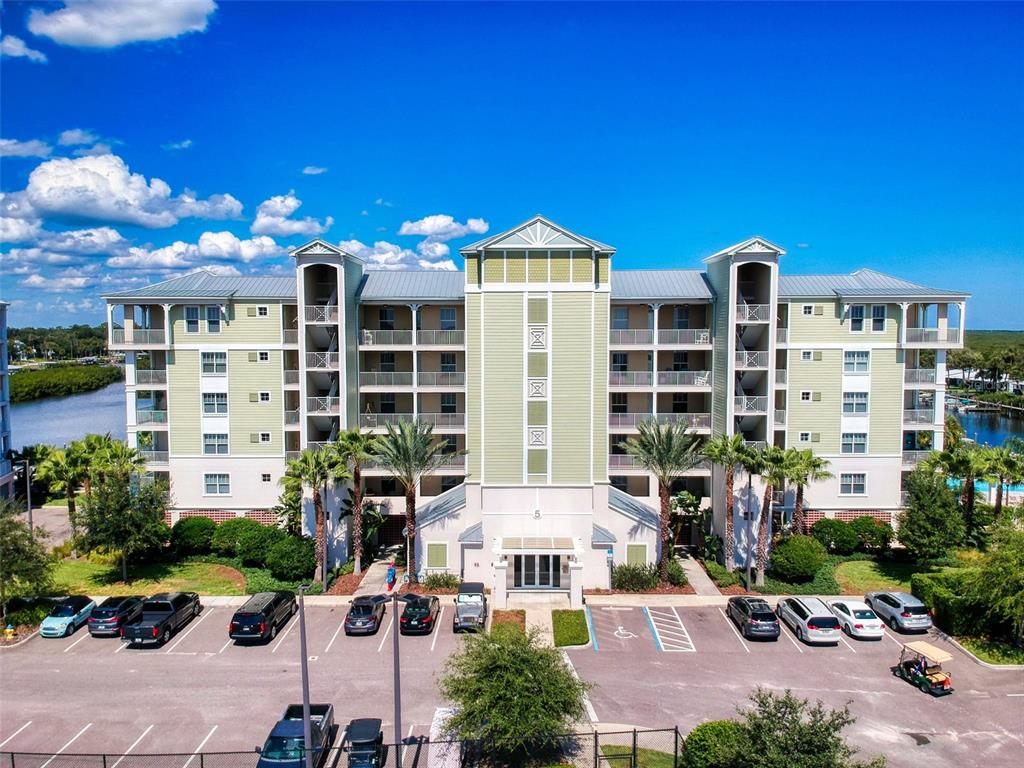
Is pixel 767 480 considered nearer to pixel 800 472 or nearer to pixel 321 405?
pixel 800 472

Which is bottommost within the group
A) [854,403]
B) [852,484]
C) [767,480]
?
[852,484]

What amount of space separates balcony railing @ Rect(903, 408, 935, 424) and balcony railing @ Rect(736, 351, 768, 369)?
903 centimetres

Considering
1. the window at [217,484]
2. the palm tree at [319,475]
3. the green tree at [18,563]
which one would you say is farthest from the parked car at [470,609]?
the green tree at [18,563]

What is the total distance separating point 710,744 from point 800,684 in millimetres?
8307

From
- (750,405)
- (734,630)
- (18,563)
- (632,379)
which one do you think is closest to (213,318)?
(18,563)

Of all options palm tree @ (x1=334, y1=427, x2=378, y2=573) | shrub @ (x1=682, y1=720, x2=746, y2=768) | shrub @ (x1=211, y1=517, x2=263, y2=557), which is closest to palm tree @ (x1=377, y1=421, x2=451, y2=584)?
palm tree @ (x1=334, y1=427, x2=378, y2=573)

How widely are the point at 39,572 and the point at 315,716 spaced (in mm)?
16127

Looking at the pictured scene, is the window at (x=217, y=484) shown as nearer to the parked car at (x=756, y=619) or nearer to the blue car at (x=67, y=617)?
the blue car at (x=67, y=617)

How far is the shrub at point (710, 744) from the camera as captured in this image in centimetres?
1673

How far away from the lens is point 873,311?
37344 millimetres

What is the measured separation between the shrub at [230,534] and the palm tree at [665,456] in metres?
19.7

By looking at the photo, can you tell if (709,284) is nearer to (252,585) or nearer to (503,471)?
(503,471)

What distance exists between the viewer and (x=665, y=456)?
32.1 meters

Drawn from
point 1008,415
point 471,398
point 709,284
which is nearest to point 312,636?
point 471,398
